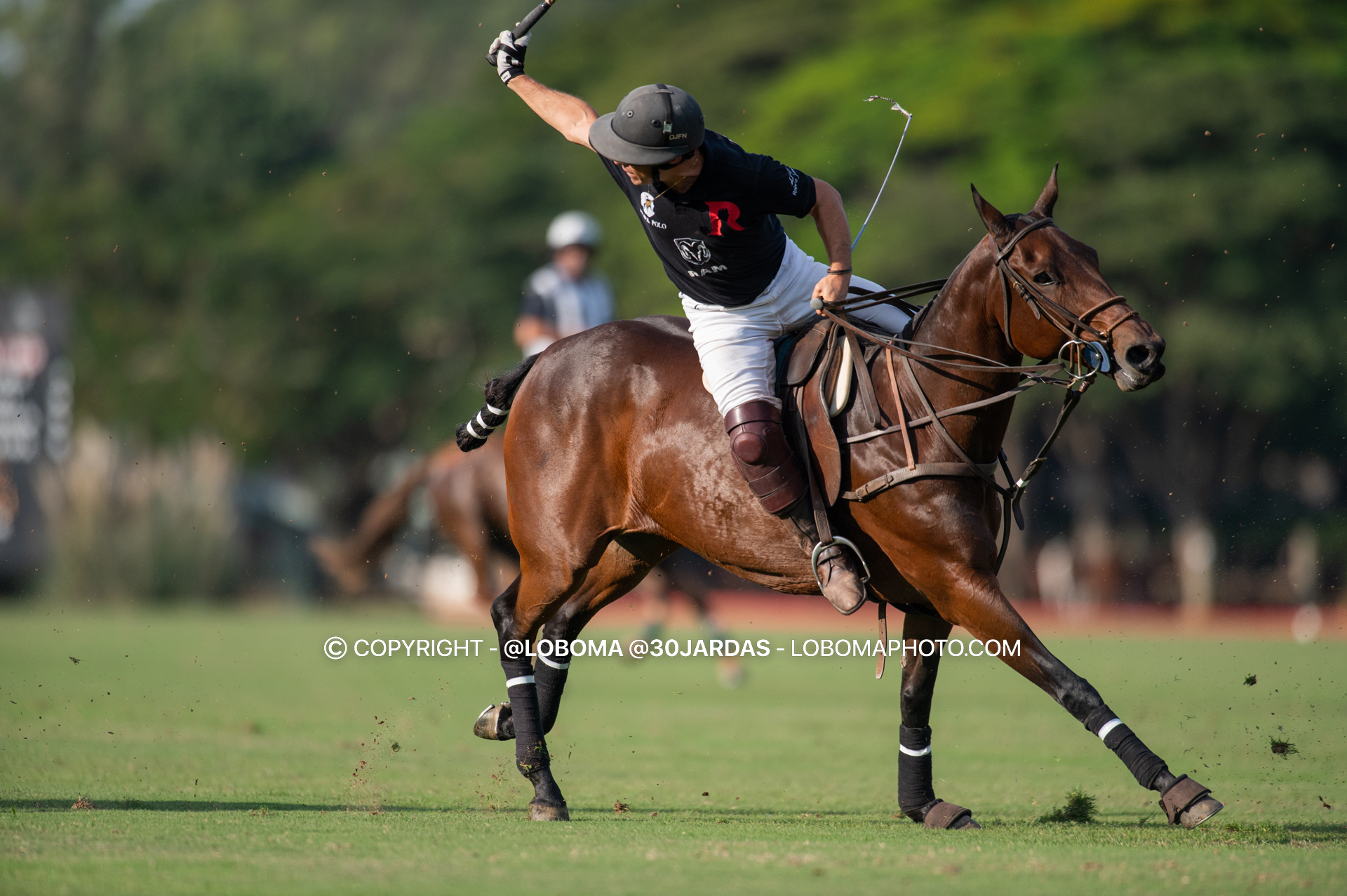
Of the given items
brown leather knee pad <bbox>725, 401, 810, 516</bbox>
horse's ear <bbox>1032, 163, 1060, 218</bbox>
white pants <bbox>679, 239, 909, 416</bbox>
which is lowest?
brown leather knee pad <bbox>725, 401, 810, 516</bbox>

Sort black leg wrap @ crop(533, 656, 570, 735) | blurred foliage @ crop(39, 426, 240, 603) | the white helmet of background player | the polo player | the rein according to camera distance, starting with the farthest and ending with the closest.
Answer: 1. blurred foliage @ crop(39, 426, 240, 603)
2. the white helmet of background player
3. black leg wrap @ crop(533, 656, 570, 735)
4. the polo player
5. the rein

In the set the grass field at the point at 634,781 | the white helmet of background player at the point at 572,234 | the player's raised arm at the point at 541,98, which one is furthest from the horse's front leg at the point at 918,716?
the white helmet of background player at the point at 572,234

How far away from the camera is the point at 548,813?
6184mm

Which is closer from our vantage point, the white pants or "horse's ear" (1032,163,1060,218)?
"horse's ear" (1032,163,1060,218)

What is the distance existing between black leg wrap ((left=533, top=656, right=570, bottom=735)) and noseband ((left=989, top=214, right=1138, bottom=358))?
8.68 feet

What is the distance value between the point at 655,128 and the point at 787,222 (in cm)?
1918

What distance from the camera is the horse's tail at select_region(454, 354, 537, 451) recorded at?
7.11 metres

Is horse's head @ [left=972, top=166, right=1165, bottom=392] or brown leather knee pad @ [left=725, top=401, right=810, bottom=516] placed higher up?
horse's head @ [left=972, top=166, right=1165, bottom=392]

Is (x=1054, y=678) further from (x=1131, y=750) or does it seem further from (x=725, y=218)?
(x=725, y=218)

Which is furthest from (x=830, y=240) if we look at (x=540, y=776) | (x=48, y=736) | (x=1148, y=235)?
(x=1148, y=235)

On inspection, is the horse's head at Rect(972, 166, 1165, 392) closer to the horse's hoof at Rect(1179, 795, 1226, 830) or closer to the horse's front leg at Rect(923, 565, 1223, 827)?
the horse's front leg at Rect(923, 565, 1223, 827)

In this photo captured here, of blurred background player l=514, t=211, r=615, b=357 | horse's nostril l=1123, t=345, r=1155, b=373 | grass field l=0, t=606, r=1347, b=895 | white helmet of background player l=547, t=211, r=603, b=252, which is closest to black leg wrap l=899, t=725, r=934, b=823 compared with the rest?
grass field l=0, t=606, r=1347, b=895

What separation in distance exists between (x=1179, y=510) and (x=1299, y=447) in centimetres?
263

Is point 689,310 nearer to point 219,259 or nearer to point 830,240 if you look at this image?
point 830,240
